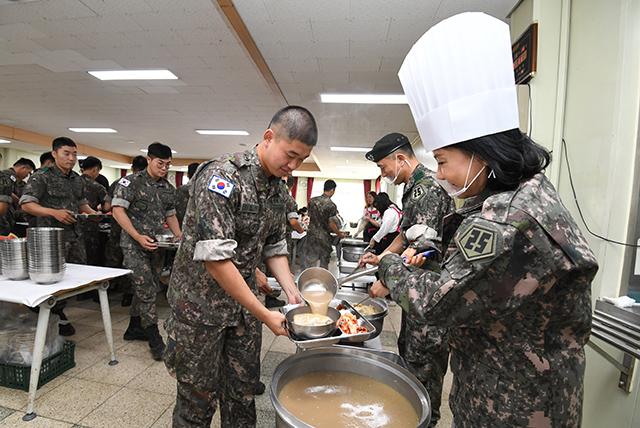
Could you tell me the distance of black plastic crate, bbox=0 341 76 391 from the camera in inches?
77.8

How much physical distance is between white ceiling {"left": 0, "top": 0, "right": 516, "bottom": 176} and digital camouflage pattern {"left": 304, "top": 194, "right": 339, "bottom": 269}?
1.62 m

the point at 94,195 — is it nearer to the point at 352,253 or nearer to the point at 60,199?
the point at 60,199

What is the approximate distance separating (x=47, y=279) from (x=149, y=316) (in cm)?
92

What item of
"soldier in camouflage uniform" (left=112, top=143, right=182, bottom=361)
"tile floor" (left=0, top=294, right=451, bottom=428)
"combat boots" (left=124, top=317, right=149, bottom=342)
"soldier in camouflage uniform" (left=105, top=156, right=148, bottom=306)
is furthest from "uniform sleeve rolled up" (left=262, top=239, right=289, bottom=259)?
"soldier in camouflage uniform" (left=105, top=156, right=148, bottom=306)

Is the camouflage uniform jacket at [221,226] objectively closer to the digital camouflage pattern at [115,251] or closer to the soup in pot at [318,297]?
the soup in pot at [318,297]

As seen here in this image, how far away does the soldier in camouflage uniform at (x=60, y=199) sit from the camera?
→ 2.80m

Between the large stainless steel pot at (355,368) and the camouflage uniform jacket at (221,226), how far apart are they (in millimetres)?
347

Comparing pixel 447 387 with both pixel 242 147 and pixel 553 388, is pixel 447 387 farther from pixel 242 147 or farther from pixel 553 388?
pixel 242 147

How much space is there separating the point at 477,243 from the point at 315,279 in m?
1.04

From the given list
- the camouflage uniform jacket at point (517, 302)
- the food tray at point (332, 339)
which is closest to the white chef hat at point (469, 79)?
the camouflage uniform jacket at point (517, 302)

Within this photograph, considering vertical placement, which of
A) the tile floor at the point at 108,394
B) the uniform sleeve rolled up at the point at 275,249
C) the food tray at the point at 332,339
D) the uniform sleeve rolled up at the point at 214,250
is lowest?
the tile floor at the point at 108,394

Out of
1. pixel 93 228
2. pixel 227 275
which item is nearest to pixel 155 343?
pixel 227 275

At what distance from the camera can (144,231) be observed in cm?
277

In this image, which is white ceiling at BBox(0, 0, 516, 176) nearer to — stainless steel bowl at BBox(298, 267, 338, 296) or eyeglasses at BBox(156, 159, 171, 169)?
eyeglasses at BBox(156, 159, 171, 169)
